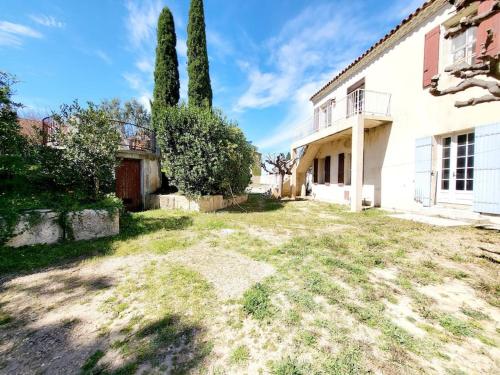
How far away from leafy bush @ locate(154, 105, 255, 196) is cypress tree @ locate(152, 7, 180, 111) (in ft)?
9.23

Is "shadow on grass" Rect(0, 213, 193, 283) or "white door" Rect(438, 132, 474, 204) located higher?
"white door" Rect(438, 132, 474, 204)

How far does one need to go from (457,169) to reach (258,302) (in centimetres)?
760

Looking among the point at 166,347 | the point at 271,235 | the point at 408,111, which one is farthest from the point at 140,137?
the point at 408,111

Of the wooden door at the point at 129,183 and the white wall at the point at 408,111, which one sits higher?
the white wall at the point at 408,111

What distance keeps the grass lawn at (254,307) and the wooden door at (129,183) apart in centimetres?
457

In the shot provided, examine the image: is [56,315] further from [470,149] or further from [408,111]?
[408,111]

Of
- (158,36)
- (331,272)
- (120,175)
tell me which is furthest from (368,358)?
(158,36)

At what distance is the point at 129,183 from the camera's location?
9.48 meters

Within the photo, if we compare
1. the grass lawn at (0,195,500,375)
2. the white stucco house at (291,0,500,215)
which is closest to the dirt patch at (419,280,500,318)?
the grass lawn at (0,195,500,375)

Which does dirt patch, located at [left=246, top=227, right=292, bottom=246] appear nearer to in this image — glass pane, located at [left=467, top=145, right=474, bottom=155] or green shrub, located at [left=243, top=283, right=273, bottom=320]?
green shrub, located at [left=243, top=283, right=273, bottom=320]

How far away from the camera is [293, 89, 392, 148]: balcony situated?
30.3ft

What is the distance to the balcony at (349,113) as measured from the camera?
924 centimetres

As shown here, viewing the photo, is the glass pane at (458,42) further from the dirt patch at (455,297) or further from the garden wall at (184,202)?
the garden wall at (184,202)

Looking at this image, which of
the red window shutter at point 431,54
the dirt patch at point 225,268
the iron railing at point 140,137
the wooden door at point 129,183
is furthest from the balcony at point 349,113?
the wooden door at point 129,183
